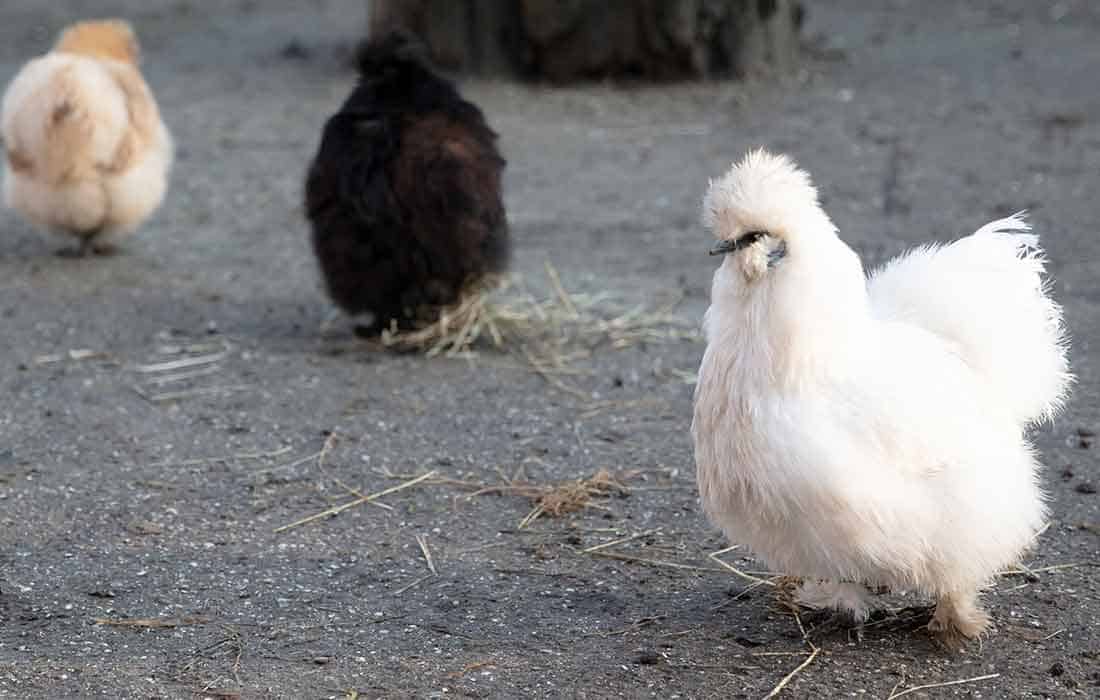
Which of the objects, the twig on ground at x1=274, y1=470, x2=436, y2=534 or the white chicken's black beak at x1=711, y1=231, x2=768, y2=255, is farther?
the twig on ground at x1=274, y1=470, x2=436, y2=534

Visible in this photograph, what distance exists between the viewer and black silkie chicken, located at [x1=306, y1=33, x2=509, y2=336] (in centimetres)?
→ 670

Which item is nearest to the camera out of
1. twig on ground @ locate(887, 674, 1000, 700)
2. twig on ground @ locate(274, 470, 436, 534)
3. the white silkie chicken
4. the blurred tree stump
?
the white silkie chicken

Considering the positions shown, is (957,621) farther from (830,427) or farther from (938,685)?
(830,427)

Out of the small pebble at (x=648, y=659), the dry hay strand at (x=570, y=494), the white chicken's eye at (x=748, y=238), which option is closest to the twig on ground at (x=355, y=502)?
the dry hay strand at (x=570, y=494)

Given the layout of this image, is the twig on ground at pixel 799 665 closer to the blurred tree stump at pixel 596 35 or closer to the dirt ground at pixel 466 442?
the dirt ground at pixel 466 442

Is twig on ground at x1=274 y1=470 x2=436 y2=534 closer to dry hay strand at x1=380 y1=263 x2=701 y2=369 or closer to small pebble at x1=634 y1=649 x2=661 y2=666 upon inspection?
dry hay strand at x1=380 y1=263 x2=701 y2=369

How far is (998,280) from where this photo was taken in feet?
13.9

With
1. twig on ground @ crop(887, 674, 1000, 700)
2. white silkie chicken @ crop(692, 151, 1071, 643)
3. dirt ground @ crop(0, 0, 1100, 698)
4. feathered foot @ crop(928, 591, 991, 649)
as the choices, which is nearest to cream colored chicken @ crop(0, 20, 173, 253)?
dirt ground @ crop(0, 0, 1100, 698)

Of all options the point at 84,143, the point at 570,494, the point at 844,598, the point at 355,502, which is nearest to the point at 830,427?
the point at 844,598

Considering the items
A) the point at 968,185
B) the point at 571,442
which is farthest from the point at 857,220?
the point at 571,442

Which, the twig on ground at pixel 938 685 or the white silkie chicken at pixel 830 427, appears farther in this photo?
the twig on ground at pixel 938 685

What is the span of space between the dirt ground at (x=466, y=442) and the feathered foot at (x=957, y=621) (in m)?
0.05

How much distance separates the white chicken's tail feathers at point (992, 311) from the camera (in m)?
4.18

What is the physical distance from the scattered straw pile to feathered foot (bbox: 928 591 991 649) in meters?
2.80
